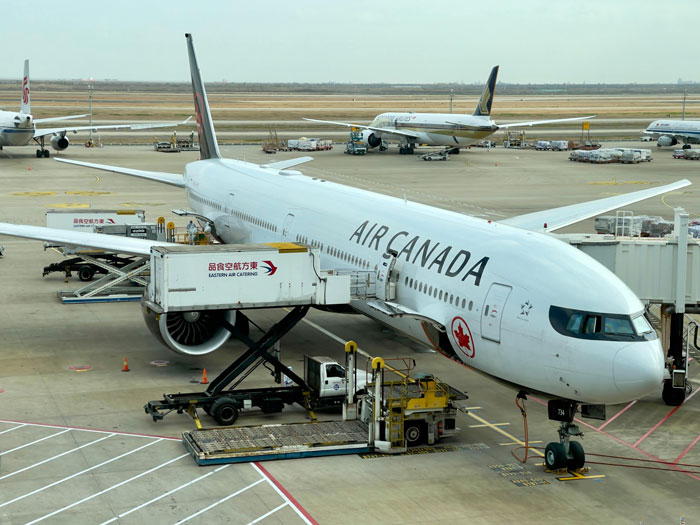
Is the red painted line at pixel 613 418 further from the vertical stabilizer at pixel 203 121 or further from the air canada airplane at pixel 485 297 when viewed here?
the vertical stabilizer at pixel 203 121

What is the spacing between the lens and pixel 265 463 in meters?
19.6

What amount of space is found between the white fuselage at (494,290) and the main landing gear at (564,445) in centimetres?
50

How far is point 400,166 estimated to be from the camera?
89.5m

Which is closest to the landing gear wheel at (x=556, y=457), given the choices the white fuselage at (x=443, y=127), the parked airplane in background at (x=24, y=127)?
the parked airplane in background at (x=24, y=127)

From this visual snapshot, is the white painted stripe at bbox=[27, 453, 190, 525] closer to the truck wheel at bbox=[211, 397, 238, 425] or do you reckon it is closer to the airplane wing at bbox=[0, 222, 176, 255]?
the truck wheel at bbox=[211, 397, 238, 425]

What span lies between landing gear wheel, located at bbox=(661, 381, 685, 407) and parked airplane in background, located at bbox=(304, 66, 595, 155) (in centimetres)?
7050

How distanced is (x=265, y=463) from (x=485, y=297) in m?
5.81

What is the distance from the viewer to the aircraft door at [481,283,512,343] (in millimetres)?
19672

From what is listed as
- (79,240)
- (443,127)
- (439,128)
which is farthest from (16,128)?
(79,240)

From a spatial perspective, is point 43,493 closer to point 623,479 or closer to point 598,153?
point 623,479

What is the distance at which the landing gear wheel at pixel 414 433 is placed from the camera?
2080cm

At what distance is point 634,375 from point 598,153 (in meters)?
80.2

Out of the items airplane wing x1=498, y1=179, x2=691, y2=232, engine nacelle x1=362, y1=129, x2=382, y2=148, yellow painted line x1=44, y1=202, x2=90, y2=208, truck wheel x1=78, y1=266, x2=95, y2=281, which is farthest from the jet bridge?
engine nacelle x1=362, y1=129, x2=382, y2=148

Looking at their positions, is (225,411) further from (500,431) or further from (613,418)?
(613,418)
